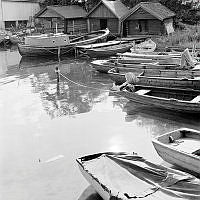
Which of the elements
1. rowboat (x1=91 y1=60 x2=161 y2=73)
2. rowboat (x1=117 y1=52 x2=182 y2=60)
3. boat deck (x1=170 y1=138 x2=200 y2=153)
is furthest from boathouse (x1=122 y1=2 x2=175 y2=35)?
boat deck (x1=170 y1=138 x2=200 y2=153)

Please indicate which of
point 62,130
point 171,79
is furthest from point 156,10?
point 62,130

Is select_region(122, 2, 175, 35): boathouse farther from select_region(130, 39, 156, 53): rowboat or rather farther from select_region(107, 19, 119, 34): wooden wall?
select_region(130, 39, 156, 53): rowboat

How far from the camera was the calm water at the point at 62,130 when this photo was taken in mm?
10664

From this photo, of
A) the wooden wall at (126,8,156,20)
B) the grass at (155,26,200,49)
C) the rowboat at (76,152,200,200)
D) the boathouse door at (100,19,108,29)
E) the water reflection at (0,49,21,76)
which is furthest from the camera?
the boathouse door at (100,19,108,29)

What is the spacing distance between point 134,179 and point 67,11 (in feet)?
124

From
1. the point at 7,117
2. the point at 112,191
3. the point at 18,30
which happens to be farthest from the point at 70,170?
the point at 18,30

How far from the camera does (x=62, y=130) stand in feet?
48.9

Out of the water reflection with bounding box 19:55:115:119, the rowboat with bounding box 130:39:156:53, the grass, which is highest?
the grass

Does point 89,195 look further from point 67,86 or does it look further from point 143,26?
point 143,26

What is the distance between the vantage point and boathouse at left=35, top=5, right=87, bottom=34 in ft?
141

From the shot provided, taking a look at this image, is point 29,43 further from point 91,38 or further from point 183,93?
point 183,93

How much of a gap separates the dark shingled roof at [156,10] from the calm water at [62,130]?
14.9 meters

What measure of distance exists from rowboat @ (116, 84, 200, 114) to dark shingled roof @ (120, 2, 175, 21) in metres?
19.7

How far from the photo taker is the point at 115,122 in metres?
15.5
